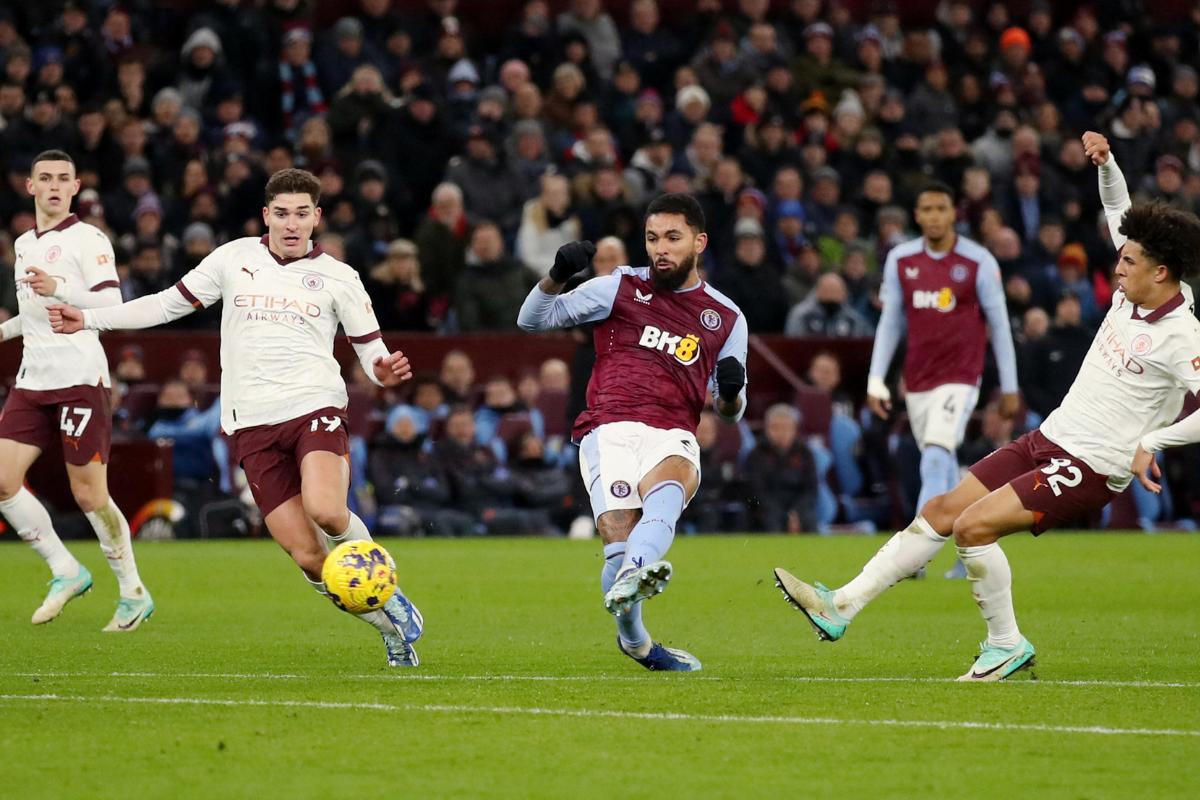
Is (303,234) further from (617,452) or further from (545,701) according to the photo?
(545,701)

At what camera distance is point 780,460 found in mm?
19469

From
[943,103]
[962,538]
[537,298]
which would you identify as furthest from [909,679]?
[943,103]

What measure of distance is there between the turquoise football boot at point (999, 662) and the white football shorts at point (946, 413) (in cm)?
549

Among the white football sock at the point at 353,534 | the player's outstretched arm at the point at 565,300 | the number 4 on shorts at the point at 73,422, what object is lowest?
the white football sock at the point at 353,534

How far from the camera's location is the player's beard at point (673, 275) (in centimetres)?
950

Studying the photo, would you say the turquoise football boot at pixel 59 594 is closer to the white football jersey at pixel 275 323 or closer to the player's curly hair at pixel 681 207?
the white football jersey at pixel 275 323

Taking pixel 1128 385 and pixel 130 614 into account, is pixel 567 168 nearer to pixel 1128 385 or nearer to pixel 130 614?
pixel 130 614

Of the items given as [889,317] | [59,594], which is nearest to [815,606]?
[59,594]

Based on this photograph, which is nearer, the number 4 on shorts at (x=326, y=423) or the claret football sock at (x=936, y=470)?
the number 4 on shorts at (x=326, y=423)

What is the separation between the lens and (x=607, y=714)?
7.79m

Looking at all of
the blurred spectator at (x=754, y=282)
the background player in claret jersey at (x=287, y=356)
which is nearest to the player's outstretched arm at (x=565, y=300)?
the background player in claret jersey at (x=287, y=356)

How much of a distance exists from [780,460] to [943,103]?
788 centimetres

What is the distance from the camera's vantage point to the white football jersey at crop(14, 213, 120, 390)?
11547 mm

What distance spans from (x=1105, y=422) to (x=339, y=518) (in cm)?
370
